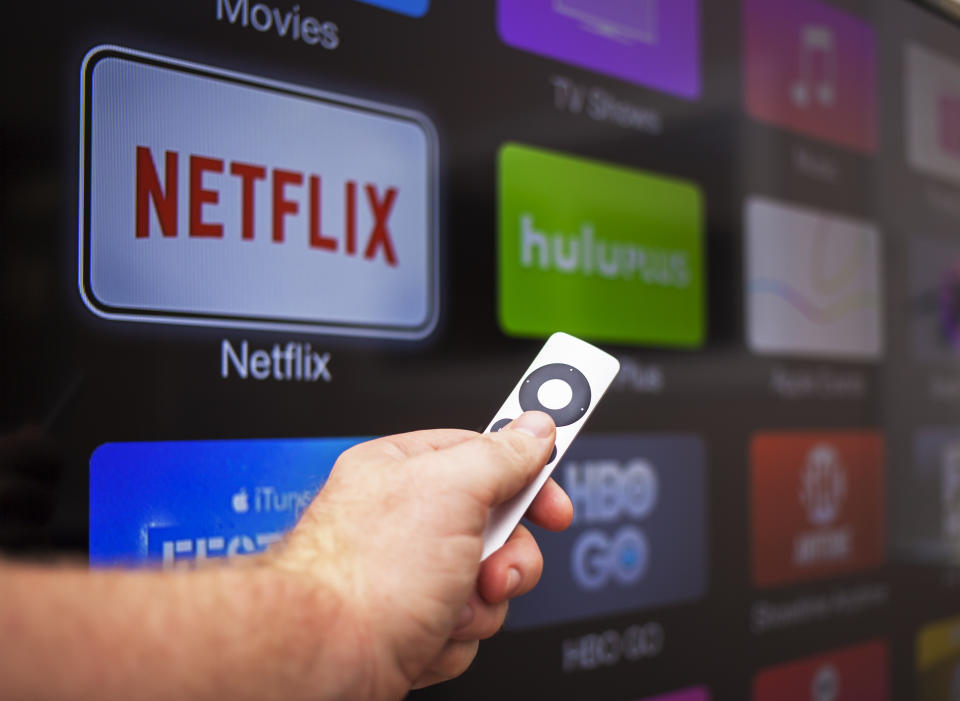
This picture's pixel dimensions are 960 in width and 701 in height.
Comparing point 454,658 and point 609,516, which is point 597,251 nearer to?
point 609,516

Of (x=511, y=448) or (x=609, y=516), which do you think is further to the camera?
(x=609, y=516)

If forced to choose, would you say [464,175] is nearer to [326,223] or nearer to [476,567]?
[326,223]

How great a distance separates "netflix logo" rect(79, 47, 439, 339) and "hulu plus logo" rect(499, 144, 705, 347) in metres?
0.10

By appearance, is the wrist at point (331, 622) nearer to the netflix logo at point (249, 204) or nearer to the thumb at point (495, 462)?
the thumb at point (495, 462)

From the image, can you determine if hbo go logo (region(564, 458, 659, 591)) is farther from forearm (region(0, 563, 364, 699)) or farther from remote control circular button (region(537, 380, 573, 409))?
forearm (region(0, 563, 364, 699))

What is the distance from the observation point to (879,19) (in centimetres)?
125

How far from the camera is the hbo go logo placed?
868 mm

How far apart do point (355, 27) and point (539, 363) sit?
12.6 inches

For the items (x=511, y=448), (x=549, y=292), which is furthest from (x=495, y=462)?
(x=549, y=292)

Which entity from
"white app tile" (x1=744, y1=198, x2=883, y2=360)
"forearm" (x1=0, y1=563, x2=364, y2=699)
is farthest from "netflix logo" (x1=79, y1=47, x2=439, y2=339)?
"white app tile" (x1=744, y1=198, x2=883, y2=360)

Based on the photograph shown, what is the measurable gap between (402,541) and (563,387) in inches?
7.7

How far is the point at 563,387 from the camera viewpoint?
0.66m

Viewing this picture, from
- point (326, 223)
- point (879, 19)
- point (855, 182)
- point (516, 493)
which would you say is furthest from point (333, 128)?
point (879, 19)

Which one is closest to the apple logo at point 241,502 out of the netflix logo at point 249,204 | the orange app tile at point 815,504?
the netflix logo at point 249,204
